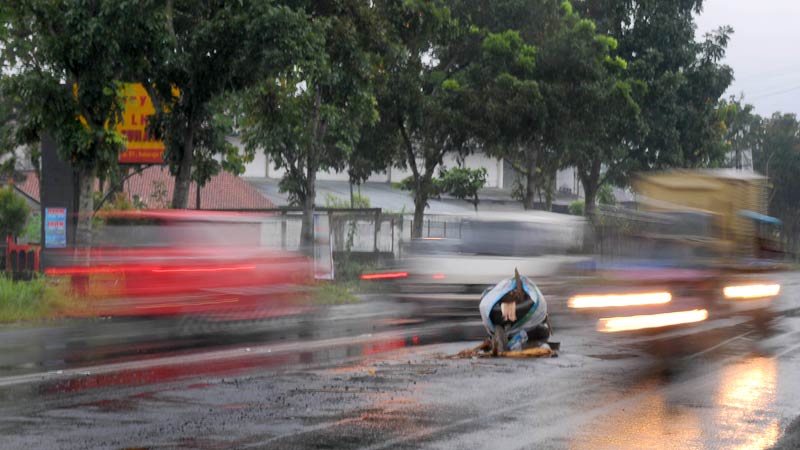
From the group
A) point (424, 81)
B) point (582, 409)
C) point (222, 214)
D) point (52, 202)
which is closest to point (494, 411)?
point (582, 409)

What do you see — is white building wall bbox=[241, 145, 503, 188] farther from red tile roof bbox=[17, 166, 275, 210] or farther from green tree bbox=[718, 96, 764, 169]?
green tree bbox=[718, 96, 764, 169]

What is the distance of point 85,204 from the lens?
21.2m

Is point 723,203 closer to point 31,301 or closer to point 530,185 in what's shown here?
point 31,301

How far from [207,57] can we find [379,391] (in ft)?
39.0

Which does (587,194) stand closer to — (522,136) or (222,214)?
(522,136)

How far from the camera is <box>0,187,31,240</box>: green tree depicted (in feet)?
114

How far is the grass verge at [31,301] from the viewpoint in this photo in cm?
1786

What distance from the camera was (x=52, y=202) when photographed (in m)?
24.2

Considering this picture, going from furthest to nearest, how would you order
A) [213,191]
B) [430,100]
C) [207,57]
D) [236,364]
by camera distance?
1. [213,191]
2. [430,100]
3. [207,57]
4. [236,364]

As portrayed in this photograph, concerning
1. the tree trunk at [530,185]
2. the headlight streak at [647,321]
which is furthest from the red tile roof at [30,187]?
the headlight streak at [647,321]

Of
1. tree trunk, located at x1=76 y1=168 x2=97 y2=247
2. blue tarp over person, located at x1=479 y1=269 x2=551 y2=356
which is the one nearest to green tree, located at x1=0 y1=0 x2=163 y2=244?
tree trunk, located at x1=76 y1=168 x2=97 y2=247

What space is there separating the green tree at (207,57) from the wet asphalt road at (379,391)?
5941 millimetres

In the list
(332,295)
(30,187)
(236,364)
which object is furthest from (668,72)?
(236,364)

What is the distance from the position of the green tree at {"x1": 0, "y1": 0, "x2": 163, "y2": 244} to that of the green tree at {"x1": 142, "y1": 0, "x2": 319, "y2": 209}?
76 cm
